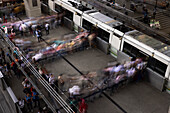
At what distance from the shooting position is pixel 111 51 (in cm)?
1789

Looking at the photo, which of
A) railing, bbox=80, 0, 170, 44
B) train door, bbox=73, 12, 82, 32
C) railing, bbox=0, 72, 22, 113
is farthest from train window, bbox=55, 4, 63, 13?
railing, bbox=0, 72, 22, 113

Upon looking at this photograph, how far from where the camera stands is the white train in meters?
13.8

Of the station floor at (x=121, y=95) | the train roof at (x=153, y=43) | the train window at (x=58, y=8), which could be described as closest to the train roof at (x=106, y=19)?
the train roof at (x=153, y=43)

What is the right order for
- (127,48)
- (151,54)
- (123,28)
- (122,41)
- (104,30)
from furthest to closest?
(104,30) < (123,28) < (122,41) < (127,48) < (151,54)

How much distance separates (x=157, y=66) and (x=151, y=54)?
0.93 metres

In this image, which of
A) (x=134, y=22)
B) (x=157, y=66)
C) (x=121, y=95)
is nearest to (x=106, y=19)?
(x=134, y=22)

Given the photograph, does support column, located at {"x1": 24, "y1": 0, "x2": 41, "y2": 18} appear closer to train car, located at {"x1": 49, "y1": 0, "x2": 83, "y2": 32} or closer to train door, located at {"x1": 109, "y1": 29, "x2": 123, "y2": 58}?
train car, located at {"x1": 49, "y1": 0, "x2": 83, "y2": 32}

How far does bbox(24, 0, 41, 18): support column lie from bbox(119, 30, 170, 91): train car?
43.5 feet

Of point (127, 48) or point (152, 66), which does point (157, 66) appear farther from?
point (127, 48)

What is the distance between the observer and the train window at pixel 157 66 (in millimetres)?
13615

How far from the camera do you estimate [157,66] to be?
14000 millimetres

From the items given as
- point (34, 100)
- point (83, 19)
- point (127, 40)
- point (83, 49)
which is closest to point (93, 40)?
point (83, 49)

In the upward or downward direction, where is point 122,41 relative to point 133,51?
upward

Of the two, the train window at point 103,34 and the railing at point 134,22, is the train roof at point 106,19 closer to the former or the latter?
the train window at point 103,34
